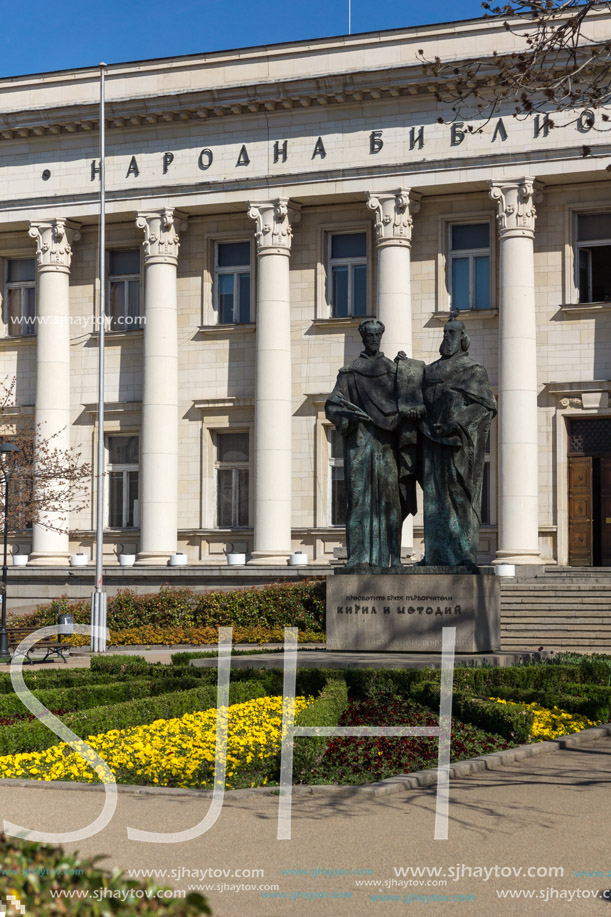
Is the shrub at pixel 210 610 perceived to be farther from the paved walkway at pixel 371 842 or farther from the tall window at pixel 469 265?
the paved walkway at pixel 371 842

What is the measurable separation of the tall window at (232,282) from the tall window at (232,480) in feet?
12.1

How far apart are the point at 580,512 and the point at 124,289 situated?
15.8m

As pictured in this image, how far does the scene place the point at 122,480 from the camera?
4034 centimetres

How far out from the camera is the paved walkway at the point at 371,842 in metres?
6.96

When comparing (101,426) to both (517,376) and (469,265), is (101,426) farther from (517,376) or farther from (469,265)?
(469,265)

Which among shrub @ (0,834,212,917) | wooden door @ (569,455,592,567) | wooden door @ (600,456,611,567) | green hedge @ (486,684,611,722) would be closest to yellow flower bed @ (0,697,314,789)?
green hedge @ (486,684,611,722)

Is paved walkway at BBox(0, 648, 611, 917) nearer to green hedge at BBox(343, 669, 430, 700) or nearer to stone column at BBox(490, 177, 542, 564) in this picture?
green hedge at BBox(343, 669, 430, 700)

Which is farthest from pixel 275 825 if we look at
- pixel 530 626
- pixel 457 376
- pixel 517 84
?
pixel 530 626

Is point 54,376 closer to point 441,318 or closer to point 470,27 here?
point 441,318

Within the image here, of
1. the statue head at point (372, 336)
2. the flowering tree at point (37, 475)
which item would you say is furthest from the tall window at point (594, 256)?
the statue head at point (372, 336)

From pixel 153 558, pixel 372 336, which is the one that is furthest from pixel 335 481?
pixel 372 336

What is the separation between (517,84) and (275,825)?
6774 mm

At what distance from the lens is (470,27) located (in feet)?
116

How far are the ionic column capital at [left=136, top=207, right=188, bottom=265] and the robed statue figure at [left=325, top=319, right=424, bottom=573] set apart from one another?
22.2 metres
